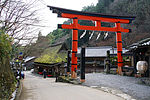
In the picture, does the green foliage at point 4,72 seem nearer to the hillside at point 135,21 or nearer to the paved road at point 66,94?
the paved road at point 66,94

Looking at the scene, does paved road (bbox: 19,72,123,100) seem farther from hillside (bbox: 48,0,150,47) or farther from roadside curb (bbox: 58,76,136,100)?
hillside (bbox: 48,0,150,47)

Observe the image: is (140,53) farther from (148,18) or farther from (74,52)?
(148,18)

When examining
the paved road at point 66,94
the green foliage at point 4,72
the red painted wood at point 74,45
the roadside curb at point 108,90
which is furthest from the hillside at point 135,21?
the green foliage at point 4,72

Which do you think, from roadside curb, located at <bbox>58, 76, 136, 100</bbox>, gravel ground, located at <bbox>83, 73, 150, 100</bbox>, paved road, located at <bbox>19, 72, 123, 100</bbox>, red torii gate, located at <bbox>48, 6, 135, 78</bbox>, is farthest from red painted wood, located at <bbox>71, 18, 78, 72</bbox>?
paved road, located at <bbox>19, 72, 123, 100</bbox>

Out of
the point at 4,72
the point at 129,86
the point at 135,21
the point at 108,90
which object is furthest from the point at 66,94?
the point at 135,21

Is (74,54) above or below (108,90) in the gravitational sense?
above

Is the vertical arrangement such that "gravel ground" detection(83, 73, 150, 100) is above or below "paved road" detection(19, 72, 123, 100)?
above

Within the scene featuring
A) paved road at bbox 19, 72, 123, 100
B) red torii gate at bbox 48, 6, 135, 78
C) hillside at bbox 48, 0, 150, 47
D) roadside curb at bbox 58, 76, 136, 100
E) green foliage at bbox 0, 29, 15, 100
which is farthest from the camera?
hillside at bbox 48, 0, 150, 47

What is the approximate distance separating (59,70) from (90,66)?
15.6 ft

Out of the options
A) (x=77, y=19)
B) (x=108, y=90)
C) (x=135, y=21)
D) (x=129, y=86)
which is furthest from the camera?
(x=135, y=21)

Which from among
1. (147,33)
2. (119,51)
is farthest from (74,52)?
(147,33)

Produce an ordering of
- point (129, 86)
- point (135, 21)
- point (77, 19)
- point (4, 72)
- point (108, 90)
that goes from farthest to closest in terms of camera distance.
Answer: point (135, 21) < point (77, 19) < point (129, 86) < point (108, 90) < point (4, 72)

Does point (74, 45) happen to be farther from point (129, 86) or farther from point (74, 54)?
point (129, 86)

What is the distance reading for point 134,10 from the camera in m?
29.0
